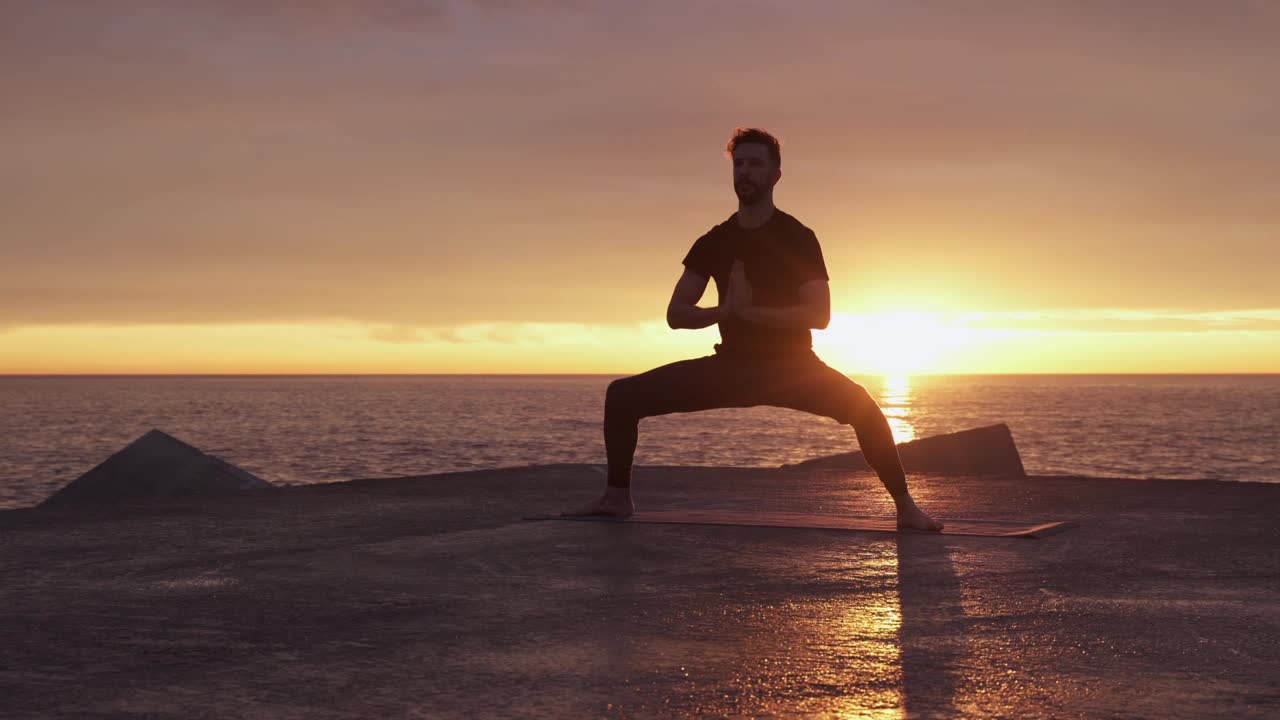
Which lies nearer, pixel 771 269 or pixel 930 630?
pixel 930 630

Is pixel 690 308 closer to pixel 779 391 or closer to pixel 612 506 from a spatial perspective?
pixel 779 391

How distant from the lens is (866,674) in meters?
3.39

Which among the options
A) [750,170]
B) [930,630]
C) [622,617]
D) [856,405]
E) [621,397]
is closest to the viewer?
[930,630]

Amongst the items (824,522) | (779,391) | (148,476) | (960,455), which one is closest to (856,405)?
(779,391)

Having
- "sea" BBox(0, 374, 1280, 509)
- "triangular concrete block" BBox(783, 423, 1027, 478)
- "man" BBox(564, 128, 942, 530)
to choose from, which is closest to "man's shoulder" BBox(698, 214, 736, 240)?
"man" BBox(564, 128, 942, 530)

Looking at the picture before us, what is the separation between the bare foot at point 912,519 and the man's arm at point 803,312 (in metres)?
1.09

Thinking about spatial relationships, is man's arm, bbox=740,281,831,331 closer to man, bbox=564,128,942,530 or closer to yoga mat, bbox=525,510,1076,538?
man, bbox=564,128,942,530

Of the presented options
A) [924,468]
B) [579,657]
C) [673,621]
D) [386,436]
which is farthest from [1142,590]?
[386,436]

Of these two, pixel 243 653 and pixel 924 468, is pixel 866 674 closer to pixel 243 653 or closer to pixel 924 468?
pixel 243 653

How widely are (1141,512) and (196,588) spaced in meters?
5.65

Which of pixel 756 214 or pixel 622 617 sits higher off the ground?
pixel 756 214

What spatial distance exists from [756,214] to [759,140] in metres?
0.42

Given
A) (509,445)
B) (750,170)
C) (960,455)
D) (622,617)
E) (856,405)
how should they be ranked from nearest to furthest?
(622,617) → (856,405) → (750,170) → (960,455) → (509,445)

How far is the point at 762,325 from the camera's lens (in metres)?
6.79
